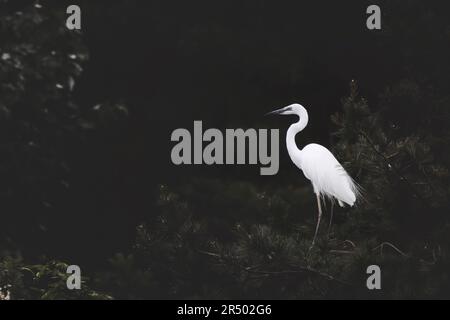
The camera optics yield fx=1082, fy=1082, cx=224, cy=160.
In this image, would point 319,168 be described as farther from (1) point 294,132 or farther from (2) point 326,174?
(1) point 294,132

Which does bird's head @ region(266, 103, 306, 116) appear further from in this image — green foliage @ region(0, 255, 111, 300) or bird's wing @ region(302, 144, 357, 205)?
green foliage @ region(0, 255, 111, 300)

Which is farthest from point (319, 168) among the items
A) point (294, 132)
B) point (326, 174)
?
point (294, 132)

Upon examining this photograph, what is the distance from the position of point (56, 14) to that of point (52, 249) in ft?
5.98

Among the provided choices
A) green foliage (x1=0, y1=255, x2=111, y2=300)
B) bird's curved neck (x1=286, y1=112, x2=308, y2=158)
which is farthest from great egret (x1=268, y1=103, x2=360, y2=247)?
green foliage (x1=0, y1=255, x2=111, y2=300)

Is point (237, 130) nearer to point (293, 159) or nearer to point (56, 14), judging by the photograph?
point (293, 159)

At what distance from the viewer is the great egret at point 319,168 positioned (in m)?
6.80

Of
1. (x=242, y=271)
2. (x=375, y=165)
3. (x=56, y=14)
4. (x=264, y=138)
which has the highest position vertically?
(x=56, y=14)

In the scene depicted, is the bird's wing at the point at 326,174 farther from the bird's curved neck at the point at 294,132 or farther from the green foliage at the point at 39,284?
the green foliage at the point at 39,284

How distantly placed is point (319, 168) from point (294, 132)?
14.2 inches

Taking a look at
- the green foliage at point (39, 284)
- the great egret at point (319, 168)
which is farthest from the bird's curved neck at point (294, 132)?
the green foliage at point (39, 284)

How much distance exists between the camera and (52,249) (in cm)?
846

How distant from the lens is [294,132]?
729 centimetres

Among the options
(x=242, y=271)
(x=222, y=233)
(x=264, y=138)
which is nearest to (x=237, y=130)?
(x=264, y=138)

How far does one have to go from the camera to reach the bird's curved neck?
7270 millimetres
